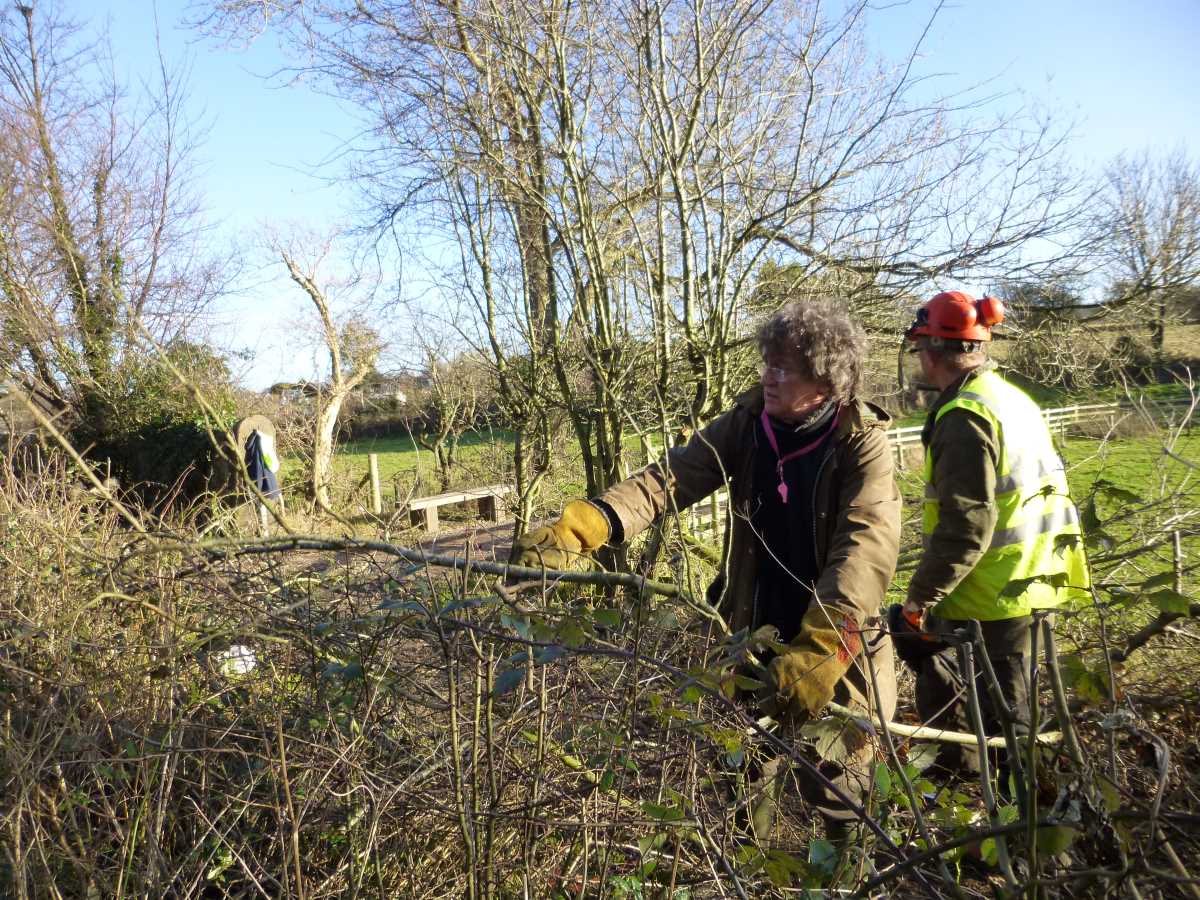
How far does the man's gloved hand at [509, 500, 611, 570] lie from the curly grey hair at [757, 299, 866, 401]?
0.77 m

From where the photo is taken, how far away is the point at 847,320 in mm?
2703

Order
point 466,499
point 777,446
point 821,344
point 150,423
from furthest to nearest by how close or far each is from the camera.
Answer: point 150,423 → point 466,499 → point 777,446 → point 821,344

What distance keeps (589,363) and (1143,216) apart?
4.08 meters

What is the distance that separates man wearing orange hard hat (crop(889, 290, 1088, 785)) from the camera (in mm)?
2928

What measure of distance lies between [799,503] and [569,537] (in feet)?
2.47

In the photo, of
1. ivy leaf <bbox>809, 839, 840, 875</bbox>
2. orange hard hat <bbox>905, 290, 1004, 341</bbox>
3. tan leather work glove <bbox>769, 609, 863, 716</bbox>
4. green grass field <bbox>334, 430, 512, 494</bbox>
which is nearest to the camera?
ivy leaf <bbox>809, 839, 840, 875</bbox>

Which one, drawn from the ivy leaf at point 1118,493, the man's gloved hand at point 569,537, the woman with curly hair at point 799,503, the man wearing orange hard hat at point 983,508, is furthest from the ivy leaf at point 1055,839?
the man wearing orange hard hat at point 983,508

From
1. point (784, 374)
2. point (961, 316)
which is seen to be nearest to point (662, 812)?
point (784, 374)

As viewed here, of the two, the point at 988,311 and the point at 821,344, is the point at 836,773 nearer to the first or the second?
the point at 821,344

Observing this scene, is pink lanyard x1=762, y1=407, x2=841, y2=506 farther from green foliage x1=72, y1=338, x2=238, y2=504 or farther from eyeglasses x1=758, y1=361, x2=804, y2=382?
green foliage x1=72, y1=338, x2=238, y2=504

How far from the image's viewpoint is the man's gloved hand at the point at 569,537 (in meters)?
2.39

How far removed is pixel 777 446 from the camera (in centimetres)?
276

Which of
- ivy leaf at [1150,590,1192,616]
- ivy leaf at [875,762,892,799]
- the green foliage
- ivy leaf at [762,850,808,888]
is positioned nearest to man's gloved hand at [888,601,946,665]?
ivy leaf at [875,762,892,799]

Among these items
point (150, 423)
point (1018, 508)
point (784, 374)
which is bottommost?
point (1018, 508)
